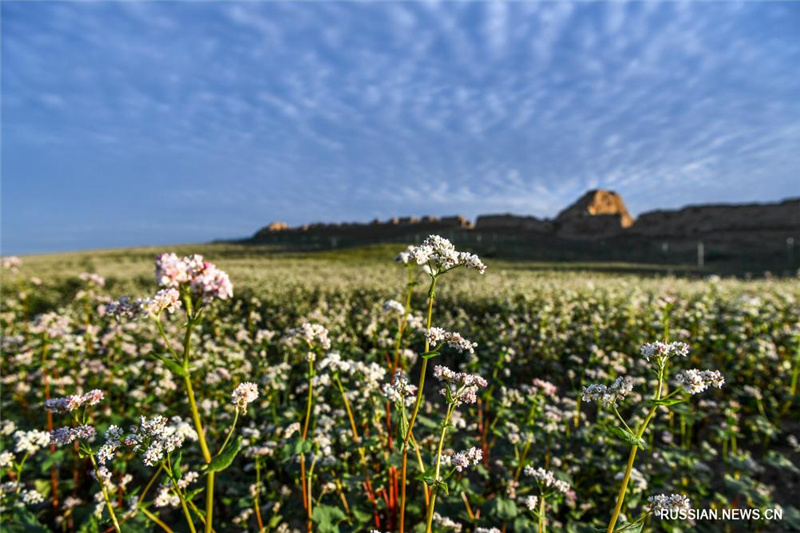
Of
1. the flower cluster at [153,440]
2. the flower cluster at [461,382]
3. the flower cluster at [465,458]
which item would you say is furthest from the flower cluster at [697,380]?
the flower cluster at [153,440]

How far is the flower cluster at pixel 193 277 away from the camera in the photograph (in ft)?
5.29

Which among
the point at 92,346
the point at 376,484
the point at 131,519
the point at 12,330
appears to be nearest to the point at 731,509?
the point at 376,484

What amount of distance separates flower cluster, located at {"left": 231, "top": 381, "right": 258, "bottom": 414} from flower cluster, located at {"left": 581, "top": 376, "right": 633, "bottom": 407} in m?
1.66

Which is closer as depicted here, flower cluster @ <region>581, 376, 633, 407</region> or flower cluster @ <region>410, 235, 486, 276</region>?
flower cluster @ <region>581, 376, 633, 407</region>

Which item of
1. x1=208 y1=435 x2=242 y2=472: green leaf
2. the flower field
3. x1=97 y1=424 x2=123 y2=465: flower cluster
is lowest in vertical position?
the flower field

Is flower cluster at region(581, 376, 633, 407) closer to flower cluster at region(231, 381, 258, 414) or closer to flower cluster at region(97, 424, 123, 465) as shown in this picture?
flower cluster at region(231, 381, 258, 414)

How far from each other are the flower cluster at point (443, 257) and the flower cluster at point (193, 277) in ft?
3.28

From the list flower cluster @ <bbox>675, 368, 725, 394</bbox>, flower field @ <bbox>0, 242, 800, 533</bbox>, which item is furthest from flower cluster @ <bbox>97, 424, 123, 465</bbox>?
flower cluster @ <bbox>675, 368, 725, 394</bbox>

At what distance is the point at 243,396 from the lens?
200 cm

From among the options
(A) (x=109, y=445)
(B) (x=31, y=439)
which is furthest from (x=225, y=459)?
(B) (x=31, y=439)

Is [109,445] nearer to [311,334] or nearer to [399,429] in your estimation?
[311,334]

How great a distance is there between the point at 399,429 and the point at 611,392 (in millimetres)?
1140

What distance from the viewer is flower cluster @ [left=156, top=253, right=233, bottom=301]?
5.29 feet

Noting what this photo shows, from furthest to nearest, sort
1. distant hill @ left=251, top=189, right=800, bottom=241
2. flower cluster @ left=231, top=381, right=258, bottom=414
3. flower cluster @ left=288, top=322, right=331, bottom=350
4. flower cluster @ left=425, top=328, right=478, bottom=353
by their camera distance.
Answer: distant hill @ left=251, top=189, right=800, bottom=241 < flower cluster @ left=288, top=322, right=331, bottom=350 < flower cluster @ left=425, top=328, right=478, bottom=353 < flower cluster @ left=231, top=381, right=258, bottom=414
